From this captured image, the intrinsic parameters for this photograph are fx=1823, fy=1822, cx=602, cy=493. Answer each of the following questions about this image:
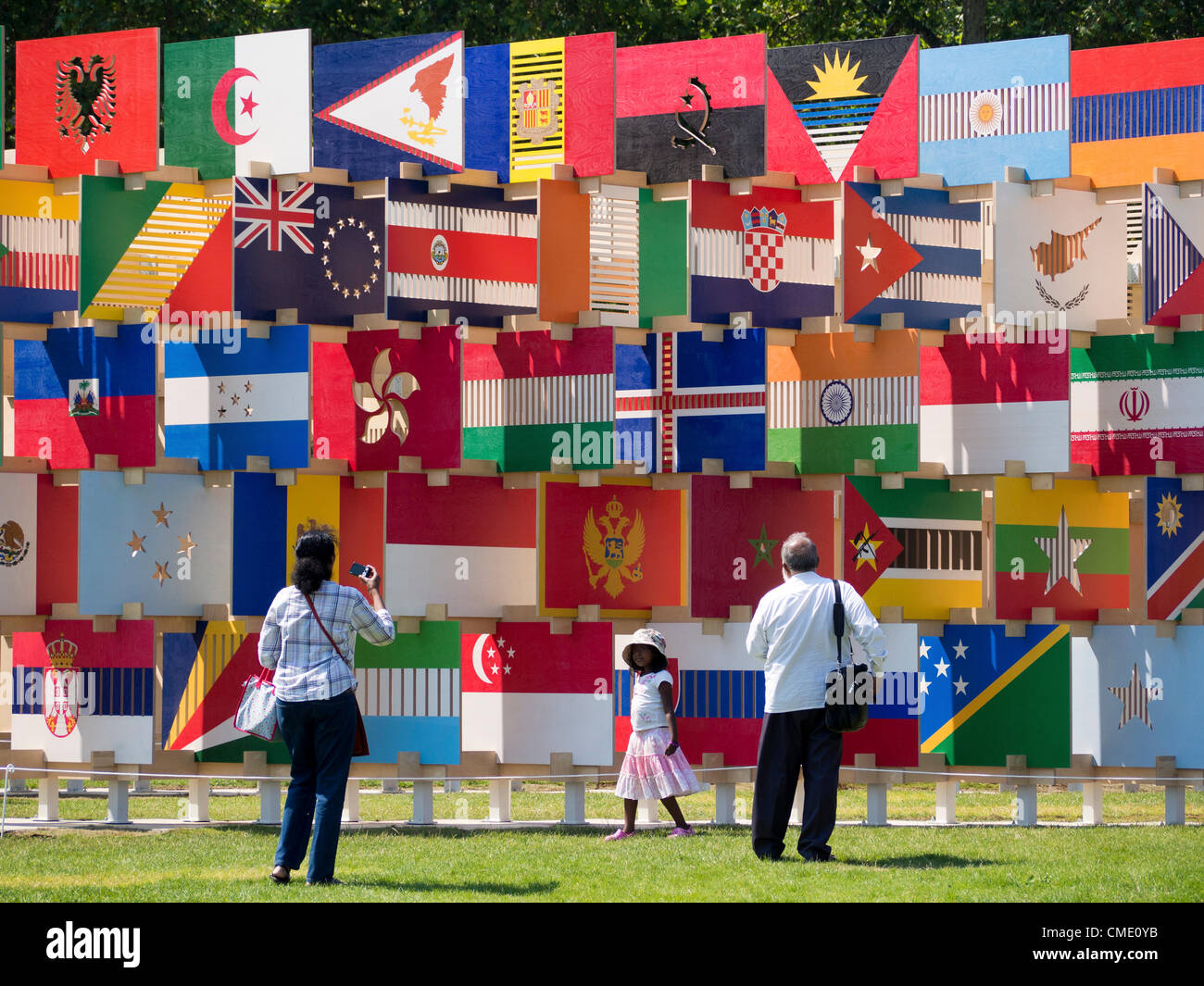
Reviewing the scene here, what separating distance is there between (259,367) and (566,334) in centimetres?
192

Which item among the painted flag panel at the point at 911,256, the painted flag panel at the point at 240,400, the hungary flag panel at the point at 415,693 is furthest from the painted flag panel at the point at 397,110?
the hungary flag panel at the point at 415,693

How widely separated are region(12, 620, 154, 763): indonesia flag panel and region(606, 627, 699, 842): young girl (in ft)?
9.95

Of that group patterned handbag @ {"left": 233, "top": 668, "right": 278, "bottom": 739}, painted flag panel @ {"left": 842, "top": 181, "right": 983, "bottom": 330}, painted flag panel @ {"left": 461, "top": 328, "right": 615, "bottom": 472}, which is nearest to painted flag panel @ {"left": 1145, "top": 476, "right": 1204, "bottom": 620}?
painted flag panel @ {"left": 842, "top": 181, "right": 983, "bottom": 330}

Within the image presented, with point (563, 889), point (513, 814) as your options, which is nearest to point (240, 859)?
point (563, 889)

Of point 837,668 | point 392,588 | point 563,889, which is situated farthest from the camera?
point 392,588

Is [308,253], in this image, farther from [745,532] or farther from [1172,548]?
[1172,548]

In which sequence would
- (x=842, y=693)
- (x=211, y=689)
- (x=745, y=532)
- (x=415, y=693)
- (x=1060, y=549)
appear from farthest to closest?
1. (x=1060, y=549)
2. (x=745, y=532)
3. (x=211, y=689)
4. (x=415, y=693)
5. (x=842, y=693)

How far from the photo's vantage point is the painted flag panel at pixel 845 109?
11531 mm

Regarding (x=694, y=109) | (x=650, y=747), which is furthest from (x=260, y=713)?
(x=694, y=109)

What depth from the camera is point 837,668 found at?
29.3ft

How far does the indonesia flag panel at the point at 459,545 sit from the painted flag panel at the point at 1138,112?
14.5 feet

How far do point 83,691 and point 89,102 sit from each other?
12.6 ft

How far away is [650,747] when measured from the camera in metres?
10.6
